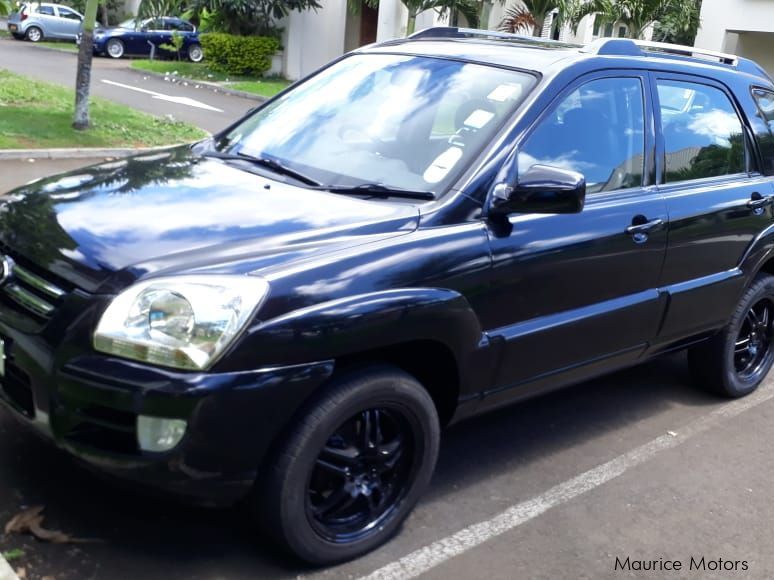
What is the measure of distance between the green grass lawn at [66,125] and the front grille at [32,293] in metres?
7.72

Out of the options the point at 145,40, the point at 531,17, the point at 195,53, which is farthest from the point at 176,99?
the point at 145,40

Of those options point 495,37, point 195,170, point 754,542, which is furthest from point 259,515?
point 495,37

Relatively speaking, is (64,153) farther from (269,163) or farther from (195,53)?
(195,53)

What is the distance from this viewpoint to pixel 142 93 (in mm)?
18438

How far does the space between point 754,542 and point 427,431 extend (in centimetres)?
155

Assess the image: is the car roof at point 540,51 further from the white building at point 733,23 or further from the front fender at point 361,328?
the white building at point 733,23

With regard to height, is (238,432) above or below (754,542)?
above

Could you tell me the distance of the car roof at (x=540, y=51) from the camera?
3955 millimetres

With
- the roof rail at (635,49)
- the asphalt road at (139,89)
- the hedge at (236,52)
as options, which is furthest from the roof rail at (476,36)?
the hedge at (236,52)

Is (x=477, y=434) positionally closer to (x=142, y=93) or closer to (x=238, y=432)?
(x=238, y=432)

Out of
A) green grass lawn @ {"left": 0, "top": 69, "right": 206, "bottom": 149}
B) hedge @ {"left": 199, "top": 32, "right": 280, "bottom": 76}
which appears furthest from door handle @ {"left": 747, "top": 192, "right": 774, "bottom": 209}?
hedge @ {"left": 199, "top": 32, "right": 280, "bottom": 76}

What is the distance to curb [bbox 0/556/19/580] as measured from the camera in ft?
9.23

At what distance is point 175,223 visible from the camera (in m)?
3.17

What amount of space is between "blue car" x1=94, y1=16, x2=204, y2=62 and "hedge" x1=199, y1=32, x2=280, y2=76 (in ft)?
13.4
